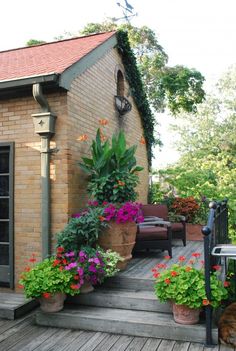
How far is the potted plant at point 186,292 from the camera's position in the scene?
142 inches

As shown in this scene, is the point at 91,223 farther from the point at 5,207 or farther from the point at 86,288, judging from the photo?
the point at 5,207

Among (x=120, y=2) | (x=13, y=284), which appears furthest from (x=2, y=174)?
(x=120, y=2)

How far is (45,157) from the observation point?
16.3 feet

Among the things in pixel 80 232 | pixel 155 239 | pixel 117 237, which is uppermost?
pixel 80 232

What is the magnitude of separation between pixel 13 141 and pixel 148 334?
3.25 meters

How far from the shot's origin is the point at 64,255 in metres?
4.51

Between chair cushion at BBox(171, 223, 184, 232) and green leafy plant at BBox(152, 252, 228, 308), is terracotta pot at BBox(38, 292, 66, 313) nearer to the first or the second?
green leafy plant at BBox(152, 252, 228, 308)

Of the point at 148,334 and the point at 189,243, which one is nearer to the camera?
the point at 148,334

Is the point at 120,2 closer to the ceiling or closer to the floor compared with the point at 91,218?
closer to the ceiling

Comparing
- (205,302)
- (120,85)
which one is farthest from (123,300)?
(120,85)

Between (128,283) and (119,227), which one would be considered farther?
(119,227)

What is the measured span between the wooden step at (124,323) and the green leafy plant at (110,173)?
5.10 feet

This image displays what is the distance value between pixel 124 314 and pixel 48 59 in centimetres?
445

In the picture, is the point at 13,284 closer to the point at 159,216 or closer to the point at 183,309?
the point at 183,309
